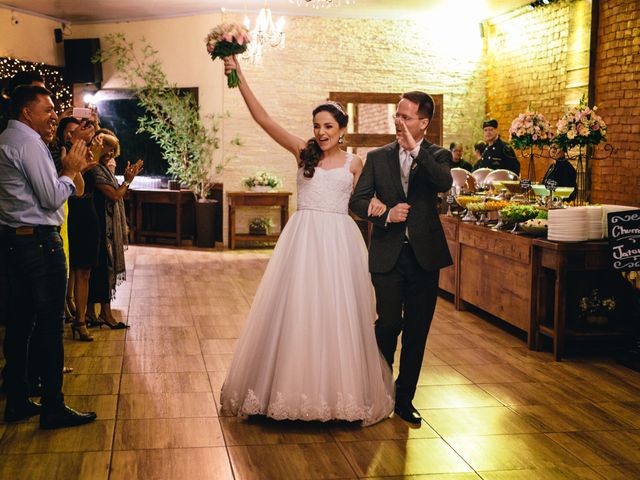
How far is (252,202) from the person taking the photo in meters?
12.3

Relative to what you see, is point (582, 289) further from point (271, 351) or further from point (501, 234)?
point (271, 351)

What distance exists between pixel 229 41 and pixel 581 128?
3.41m

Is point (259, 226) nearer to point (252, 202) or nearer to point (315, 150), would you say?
point (252, 202)

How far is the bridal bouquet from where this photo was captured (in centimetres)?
404

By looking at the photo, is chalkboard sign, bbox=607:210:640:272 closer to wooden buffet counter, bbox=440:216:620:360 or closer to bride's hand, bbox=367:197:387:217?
wooden buffet counter, bbox=440:216:620:360

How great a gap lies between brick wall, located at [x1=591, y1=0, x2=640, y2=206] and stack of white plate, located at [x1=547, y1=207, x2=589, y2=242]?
394cm

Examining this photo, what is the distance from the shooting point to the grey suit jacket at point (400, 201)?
4.08 meters

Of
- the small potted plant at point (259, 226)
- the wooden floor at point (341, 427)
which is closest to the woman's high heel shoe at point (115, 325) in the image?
the wooden floor at point (341, 427)

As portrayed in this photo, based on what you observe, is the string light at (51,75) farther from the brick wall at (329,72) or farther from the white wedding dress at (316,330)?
the white wedding dress at (316,330)

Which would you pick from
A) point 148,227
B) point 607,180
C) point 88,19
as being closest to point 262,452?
point 607,180

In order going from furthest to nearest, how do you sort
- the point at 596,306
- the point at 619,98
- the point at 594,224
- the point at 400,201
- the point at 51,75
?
the point at 51,75 → the point at 619,98 → the point at 596,306 → the point at 594,224 → the point at 400,201

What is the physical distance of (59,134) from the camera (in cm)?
571

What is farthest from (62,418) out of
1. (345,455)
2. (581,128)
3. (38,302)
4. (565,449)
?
(581,128)

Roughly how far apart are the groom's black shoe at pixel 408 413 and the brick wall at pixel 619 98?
594cm
